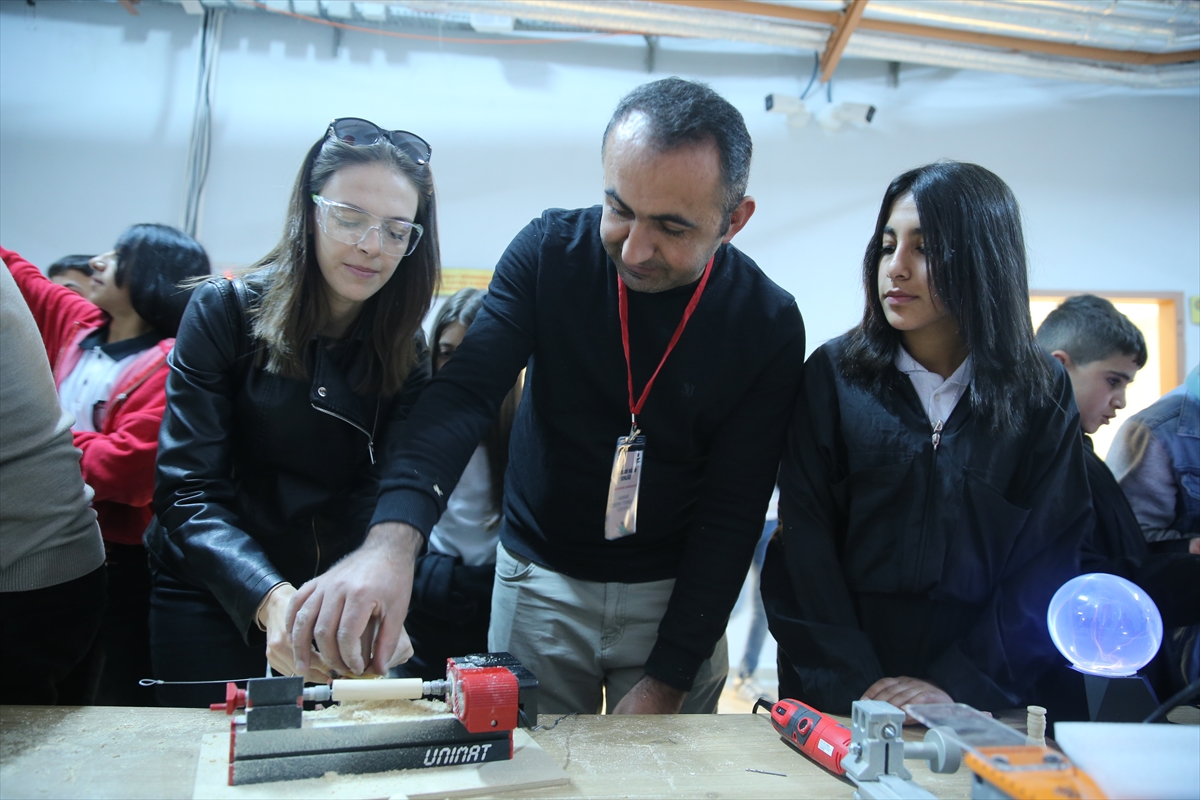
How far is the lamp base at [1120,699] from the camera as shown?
1.38 metres

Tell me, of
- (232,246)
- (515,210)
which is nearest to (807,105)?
(515,210)

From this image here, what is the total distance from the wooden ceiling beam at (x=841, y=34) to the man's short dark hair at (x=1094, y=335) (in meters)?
1.83

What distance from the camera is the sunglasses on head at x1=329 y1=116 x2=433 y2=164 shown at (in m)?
1.46

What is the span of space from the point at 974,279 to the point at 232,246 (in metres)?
3.55

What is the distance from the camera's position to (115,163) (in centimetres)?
384

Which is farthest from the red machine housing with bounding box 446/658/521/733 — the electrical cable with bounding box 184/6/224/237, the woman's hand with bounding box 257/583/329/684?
the electrical cable with bounding box 184/6/224/237

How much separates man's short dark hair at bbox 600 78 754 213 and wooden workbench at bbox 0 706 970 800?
882 millimetres

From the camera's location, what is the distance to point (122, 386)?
195 centimetres

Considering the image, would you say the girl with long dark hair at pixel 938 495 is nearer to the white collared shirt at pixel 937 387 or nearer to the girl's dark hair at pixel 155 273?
the white collared shirt at pixel 937 387

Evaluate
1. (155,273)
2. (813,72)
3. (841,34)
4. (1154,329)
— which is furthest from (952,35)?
(155,273)

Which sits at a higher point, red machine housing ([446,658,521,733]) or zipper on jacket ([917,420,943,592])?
zipper on jacket ([917,420,943,592])

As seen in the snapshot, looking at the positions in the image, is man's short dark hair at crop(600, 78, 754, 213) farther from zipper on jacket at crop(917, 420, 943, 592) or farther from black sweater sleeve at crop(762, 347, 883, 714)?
zipper on jacket at crop(917, 420, 943, 592)


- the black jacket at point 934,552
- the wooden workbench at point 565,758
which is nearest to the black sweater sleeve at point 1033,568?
the black jacket at point 934,552

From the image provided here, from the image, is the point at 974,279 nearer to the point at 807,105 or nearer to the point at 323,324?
the point at 323,324
